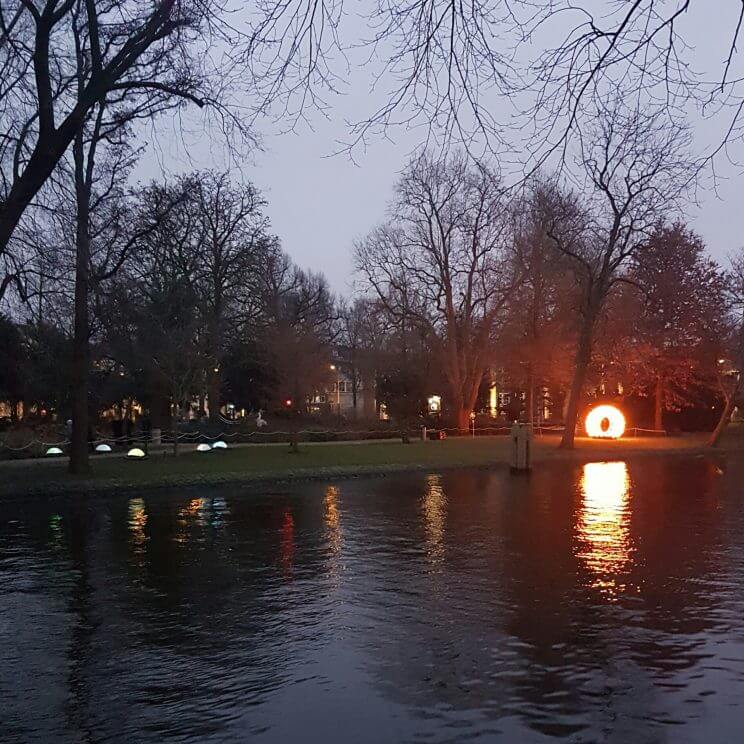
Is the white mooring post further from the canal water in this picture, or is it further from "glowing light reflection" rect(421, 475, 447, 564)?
the canal water

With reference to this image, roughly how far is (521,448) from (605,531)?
1321 centimetres

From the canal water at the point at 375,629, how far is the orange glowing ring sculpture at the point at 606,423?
28122mm

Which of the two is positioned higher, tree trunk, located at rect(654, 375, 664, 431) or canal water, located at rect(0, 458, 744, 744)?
tree trunk, located at rect(654, 375, 664, 431)

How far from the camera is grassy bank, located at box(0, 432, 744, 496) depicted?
20.4 metres

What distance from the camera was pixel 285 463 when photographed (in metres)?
25.9

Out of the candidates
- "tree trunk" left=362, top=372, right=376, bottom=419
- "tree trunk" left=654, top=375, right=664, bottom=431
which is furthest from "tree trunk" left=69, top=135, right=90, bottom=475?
"tree trunk" left=362, top=372, right=376, bottom=419

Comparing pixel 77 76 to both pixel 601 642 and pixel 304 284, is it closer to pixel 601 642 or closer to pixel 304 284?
pixel 601 642

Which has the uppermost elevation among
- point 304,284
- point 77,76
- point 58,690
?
point 304,284

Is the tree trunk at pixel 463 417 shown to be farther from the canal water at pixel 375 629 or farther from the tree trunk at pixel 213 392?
the canal water at pixel 375 629

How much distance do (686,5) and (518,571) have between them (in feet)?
21.5

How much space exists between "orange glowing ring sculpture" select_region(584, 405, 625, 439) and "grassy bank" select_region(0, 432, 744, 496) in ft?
7.79

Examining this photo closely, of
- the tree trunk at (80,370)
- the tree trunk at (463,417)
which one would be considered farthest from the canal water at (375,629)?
the tree trunk at (463,417)

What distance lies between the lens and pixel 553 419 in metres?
60.5

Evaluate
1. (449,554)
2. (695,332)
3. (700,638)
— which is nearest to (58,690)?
(700,638)
